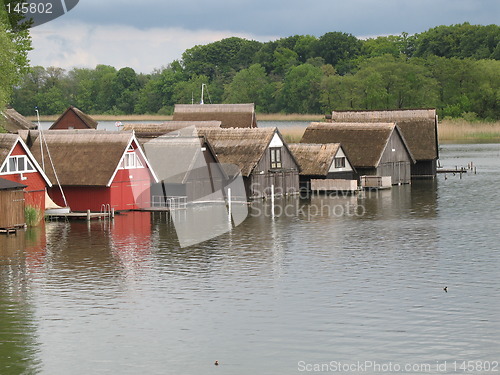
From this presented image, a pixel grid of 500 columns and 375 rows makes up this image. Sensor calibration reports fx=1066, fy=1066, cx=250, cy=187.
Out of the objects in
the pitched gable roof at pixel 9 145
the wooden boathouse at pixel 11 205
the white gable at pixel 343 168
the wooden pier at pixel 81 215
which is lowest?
the wooden pier at pixel 81 215

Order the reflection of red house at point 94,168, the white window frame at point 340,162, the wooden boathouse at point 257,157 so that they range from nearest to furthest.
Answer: the reflection of red house at point 94,168 < the wooden boathouse at point 257,157 < the white window frame at point 340,162

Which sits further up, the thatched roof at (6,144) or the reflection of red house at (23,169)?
the thatched roof at (6,144)

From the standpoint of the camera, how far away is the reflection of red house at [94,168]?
64.6 m

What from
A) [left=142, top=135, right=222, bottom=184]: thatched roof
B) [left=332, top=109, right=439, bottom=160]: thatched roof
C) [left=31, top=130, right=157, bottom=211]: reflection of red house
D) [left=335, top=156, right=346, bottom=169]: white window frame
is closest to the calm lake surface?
[left=31, top=130, right=157, bottom=211]: reflection of red house

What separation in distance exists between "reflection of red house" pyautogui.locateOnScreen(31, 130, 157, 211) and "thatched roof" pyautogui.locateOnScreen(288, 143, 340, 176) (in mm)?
16851

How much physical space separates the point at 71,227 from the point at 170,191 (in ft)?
38.6

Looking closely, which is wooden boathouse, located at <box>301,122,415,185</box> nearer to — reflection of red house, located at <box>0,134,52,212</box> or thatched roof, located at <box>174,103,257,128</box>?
thatched roof, located at <box>174,103,257,128</box>

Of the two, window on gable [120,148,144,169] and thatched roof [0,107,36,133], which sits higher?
thatched roof [0,107,36,133]

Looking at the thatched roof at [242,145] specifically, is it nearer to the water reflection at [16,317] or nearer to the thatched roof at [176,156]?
the thatched roof at [176,156]

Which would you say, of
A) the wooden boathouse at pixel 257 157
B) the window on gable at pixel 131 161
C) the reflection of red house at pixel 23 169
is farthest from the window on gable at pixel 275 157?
the reflection of red house at pixel 23 169

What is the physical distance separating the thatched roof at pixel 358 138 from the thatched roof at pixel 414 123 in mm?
6296

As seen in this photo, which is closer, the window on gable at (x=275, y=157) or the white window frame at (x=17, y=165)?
the white window frame at (x=17, y=165)

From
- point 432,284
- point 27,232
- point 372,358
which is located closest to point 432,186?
point 27,232

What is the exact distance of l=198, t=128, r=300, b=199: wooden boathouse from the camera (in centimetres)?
7444
